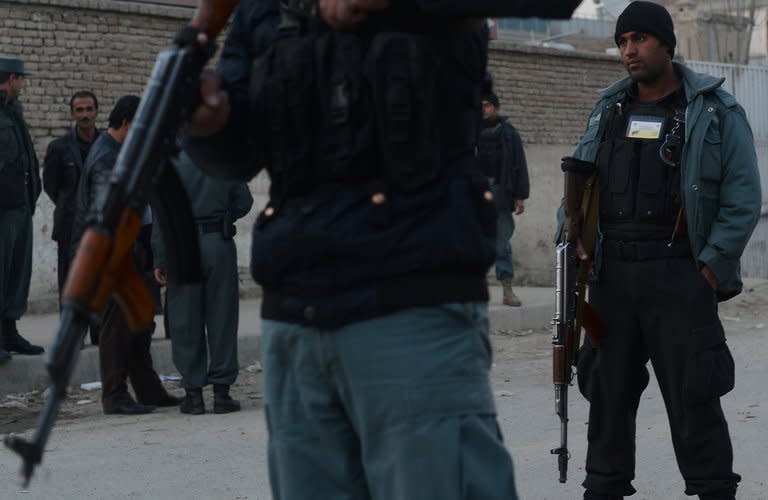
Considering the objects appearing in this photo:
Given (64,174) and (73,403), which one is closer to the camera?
(73,403)

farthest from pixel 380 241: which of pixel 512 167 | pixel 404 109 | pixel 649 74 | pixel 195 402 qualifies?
pixel 512 167

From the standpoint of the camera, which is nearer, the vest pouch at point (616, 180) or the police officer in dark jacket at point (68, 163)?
the vest pouch at point (616, 180)

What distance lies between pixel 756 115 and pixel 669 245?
1453 centimetres

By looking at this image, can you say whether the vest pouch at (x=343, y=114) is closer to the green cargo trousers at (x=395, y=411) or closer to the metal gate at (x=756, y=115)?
the green cargo trousers at (x=395, y=411)

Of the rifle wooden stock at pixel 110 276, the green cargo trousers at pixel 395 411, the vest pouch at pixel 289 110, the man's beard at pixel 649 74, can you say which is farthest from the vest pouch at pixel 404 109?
the man's beard at pixel 649 74

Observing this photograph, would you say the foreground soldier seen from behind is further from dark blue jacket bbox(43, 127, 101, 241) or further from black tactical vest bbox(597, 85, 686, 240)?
dark blue jacket bbox(43, 127, 101, 241)

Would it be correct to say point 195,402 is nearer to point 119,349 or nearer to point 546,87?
point 119,349

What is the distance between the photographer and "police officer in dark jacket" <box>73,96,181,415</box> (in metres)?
8.26

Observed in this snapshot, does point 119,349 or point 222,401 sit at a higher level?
point 119,349

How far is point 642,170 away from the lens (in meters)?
5.28

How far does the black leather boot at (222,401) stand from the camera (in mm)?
8461

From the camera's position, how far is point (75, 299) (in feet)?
7.64

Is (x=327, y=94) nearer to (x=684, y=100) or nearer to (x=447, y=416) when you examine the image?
(x=447, y=416)

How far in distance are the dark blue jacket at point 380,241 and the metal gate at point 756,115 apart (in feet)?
54.0
